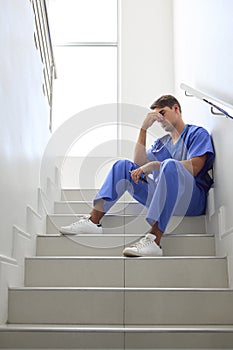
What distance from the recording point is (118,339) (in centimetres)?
172

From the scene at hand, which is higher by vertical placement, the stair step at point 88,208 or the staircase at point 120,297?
the stair step at point 88,208

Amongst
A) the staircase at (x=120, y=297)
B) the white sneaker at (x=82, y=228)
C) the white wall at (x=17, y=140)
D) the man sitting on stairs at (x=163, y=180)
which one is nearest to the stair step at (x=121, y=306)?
the staircase at (x=120, y=297)

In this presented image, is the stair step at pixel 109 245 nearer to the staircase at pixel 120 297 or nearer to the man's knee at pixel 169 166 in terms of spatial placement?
the staircase at pixel 120 297

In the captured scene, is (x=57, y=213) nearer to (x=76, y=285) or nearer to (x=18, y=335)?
(x=76, y=285)

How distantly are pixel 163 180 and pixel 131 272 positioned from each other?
48cm

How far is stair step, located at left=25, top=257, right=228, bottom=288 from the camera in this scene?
218 centimetres

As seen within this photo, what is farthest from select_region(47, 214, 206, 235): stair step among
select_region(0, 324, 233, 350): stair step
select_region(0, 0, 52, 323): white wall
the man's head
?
select_region(0, 324, 233, 350): stair step

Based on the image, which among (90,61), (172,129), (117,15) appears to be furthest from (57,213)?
(117,15)

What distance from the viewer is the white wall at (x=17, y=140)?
197cm

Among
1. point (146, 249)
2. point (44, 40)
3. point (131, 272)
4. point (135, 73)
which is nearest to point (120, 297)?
point (131, 272)

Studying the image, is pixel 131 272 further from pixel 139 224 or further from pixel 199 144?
pixel 199 144

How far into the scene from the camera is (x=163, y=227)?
2.30 m

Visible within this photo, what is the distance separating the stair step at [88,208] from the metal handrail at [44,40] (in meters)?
0.79

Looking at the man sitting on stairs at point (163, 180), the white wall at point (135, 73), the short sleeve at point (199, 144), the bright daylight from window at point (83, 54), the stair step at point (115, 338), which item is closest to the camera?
the stair step at point (115, 338)
